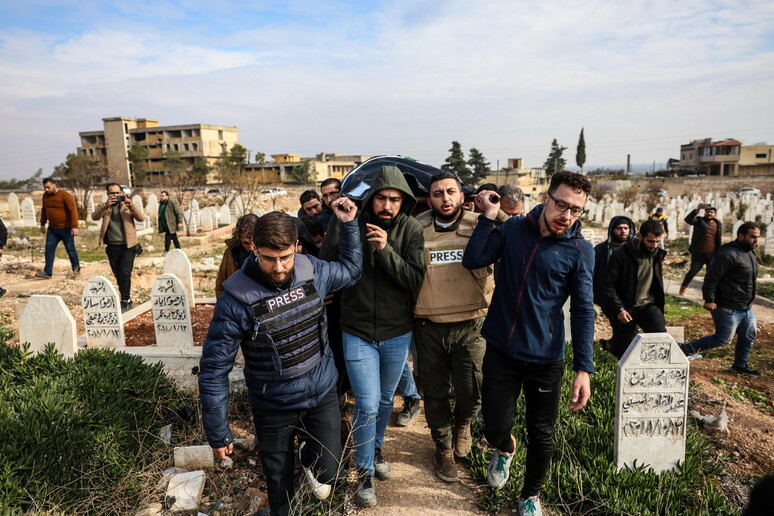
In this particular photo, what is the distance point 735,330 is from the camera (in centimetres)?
518

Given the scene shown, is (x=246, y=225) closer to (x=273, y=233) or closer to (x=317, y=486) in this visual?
(x=273, y=233)

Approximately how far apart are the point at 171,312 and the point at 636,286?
14.8ft

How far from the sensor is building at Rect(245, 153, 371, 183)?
53.1m

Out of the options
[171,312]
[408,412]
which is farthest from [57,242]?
[408,412]

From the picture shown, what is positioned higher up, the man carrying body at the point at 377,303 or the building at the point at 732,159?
the building at the point at 732,159

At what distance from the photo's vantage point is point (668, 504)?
282 centimetres

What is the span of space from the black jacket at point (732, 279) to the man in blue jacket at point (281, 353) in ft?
14.0

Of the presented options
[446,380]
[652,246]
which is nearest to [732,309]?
[652,246]

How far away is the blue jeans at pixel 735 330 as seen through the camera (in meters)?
5.04

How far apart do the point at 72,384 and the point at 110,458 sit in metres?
0.90

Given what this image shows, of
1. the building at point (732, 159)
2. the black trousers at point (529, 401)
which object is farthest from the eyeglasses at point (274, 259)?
the building at point (732, 159)

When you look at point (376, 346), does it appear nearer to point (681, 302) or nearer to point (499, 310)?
point (499, 310)

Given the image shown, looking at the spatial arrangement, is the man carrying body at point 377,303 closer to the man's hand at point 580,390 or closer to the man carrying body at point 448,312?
the man carrying body at point 448,312

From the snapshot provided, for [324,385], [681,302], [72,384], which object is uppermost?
[324,385]
